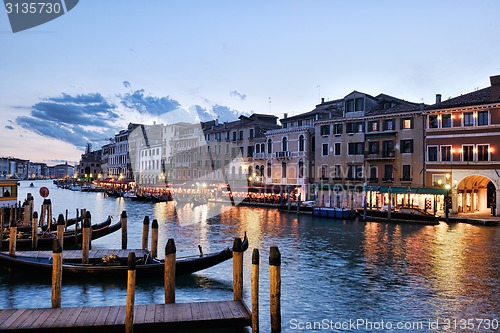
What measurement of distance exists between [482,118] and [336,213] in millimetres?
13851

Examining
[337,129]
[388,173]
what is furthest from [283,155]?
[388,173]

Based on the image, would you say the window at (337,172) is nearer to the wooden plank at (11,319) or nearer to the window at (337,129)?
the window at (337,129)

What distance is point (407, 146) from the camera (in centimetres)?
3809

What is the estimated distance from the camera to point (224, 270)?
54.0ft

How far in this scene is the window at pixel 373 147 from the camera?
4025 cm

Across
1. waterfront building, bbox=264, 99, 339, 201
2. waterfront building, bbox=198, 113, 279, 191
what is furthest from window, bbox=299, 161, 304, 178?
waterfront building, bbox=198, 113, 279, 191

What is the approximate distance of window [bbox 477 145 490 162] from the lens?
33.3m

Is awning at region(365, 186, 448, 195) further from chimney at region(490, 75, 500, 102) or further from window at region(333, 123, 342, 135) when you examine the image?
chimney at region(490, 75, 500, 102)

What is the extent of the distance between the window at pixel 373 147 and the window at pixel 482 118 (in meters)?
9.06

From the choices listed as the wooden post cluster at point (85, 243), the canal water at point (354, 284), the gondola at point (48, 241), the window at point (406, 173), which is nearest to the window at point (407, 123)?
the window at point (406, 173)

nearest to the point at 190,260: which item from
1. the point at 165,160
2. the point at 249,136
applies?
the point at 249,136

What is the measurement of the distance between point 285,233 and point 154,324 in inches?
736

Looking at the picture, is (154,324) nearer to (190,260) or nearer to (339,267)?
(190,260)

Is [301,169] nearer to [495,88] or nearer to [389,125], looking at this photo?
[389,125]
